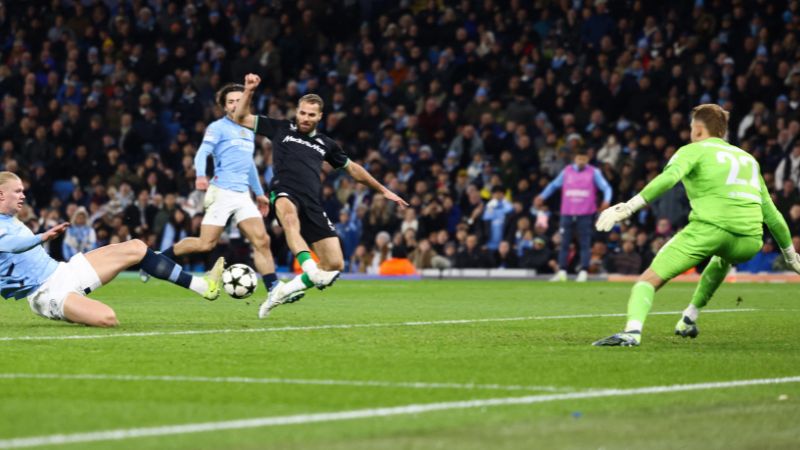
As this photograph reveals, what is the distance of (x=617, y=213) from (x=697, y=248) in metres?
0.92

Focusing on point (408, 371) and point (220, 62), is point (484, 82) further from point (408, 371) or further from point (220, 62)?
point (408, 371)

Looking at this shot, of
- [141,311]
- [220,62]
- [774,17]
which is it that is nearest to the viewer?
[141,311]

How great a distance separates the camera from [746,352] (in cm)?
1026

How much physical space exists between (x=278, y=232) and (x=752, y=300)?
484 inches

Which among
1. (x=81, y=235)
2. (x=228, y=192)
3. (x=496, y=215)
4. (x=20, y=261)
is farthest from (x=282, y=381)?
(x=81, y=235)

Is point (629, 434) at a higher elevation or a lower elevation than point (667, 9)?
lower

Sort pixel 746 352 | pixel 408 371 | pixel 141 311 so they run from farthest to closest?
pixel 141 311 → pixel 746 352 → pixel 408 371

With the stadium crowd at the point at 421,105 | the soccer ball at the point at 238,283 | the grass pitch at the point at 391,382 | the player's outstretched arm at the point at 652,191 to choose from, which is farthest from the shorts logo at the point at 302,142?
the stadium crowd at the point at 421,105

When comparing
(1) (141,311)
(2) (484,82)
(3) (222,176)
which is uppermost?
(2) (484,82)

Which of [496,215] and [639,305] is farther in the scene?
[496,215]

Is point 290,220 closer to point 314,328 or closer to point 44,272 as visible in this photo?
point 314,328

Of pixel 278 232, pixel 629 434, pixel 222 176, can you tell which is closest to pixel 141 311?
pixel 222 176

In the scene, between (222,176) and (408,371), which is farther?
(222,176)

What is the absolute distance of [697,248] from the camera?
34.7ft
